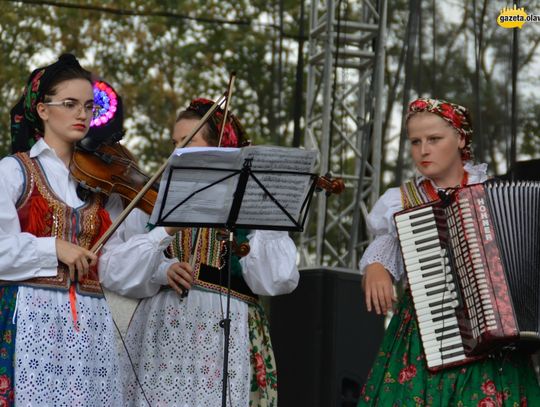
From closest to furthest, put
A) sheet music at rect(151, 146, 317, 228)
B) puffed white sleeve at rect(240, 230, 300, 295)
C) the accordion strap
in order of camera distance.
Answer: sheet music at rect(151, 146, 317, 228) < the accordion strap < puffed white sleeve at rect(240, 230, 300, 295)

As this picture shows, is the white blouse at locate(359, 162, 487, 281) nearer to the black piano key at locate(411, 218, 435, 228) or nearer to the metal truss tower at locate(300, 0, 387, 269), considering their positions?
the black piano key at locate(411, 218, 435, 228)

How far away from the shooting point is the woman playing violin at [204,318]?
13.2 ft

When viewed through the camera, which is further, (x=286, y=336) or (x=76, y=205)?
(x=286, y=336)

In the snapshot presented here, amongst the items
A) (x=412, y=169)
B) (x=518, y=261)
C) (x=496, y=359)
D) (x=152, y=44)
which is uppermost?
(x=152, y=44)

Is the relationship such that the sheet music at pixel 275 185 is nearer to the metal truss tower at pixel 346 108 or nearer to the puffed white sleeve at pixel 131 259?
the puffed white sleeve at pixel 131 259

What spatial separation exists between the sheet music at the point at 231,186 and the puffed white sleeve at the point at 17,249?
364 mm

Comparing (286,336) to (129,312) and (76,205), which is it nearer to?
(129,312)

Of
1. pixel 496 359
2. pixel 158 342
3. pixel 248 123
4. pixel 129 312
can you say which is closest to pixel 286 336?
pixel 129 312

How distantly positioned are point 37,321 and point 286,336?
10.8 feet

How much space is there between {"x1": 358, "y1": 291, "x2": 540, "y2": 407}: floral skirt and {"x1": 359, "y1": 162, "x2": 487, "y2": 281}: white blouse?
15 centimetres

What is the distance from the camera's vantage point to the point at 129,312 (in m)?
5.04

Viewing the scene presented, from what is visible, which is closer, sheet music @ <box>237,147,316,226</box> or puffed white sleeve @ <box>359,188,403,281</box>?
sheet music @ <box>237,147,316,226</box>

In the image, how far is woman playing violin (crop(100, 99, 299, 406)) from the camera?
4020 millimetres

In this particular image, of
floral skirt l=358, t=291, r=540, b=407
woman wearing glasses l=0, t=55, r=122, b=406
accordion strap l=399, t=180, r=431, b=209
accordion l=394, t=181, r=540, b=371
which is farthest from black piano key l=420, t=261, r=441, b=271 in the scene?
woman wearing glasses l=0, t=55, r=122, b=406
